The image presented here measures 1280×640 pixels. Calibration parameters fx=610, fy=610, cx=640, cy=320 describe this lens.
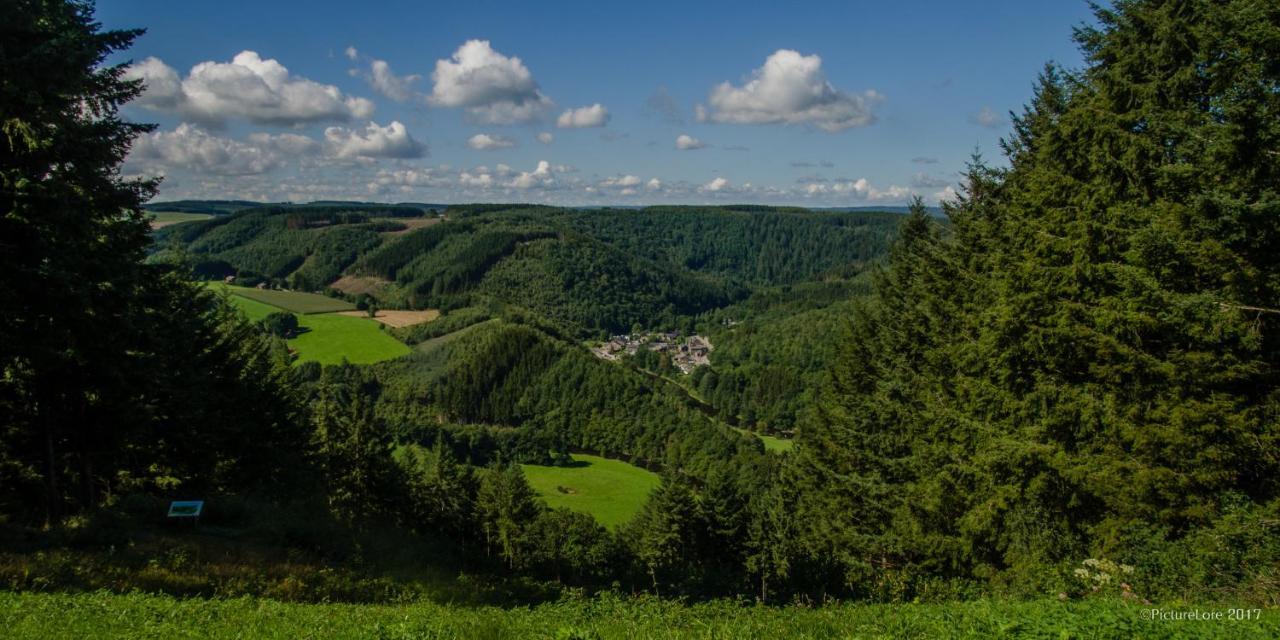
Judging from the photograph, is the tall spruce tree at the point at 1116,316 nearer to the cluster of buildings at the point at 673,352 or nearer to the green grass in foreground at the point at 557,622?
the green grass in foreground at the point at 557,622

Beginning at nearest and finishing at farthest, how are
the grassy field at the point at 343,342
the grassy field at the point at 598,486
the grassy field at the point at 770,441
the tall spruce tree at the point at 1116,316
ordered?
the tall spruce tree at the point at 1116,316 → the grassy field at the point at 598,486 → the grassy field at the point at 770,441 → the grassy field at the point at 343,342

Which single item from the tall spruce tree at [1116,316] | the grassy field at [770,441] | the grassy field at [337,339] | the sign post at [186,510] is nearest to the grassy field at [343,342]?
the grassy field at [337,339]

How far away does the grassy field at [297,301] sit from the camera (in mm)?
153400

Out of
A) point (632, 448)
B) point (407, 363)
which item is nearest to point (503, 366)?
point (407, 363)

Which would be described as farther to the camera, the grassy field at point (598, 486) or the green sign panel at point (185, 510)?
the grassy field at point (598, 486)

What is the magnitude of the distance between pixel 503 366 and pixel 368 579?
12116 centimetres

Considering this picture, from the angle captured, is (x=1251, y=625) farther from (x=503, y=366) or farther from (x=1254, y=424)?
(x=503, y=366)

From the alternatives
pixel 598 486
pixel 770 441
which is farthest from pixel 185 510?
pixel 770 441

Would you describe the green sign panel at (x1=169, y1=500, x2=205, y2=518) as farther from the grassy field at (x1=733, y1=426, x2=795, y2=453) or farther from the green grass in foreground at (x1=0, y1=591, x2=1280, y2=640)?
the grassy field at (x1=733, y1=426, x2=795, y2=453)

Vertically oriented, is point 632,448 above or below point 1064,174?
below

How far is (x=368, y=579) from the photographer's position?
1207 centimetres

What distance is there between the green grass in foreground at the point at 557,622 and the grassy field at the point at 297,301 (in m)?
159

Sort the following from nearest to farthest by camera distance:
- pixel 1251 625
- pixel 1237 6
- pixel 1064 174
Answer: pixel 1251 625 → pixel 1237 6 → pixel 1064 174

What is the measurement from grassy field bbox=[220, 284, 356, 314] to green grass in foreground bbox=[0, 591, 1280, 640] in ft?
521
